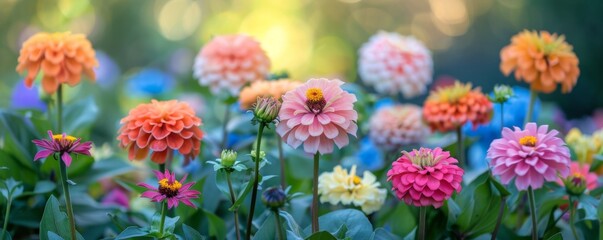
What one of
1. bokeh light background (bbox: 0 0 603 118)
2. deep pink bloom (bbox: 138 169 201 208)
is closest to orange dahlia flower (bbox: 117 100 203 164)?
deep pink bloom (bbox: 138 169 201 208)

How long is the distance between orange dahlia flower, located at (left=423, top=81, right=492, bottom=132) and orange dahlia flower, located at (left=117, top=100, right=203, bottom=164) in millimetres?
450

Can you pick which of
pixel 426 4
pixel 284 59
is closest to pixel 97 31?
pixel 284 59

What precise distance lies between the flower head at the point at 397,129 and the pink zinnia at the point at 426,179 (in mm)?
523

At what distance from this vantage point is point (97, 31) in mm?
3512

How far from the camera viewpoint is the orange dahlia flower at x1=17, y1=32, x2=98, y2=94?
1.13 meters

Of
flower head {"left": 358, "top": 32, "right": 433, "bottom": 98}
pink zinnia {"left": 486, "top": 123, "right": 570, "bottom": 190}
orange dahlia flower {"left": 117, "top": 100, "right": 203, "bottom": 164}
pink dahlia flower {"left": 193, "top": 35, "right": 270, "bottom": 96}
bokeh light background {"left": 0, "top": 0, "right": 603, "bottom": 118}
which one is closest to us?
pink zinnia {"left": 486, "top": 123, "right": 570, "bottom": 190}

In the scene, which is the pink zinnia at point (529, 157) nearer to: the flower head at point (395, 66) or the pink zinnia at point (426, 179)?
the pink zinnia at point (426, 179)

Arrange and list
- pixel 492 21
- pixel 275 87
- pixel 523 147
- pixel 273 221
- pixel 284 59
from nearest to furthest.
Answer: pixel 523 147 < pixel 273 221 < pixel 275 87 < pixel 284 59 < pixel 492 21

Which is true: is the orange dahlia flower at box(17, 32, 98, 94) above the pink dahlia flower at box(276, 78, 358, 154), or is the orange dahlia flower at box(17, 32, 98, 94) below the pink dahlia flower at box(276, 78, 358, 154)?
above

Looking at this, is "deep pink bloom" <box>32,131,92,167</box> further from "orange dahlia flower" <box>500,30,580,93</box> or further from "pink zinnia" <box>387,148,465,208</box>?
"orange dahlia flower" <box>500,30,580,93</box>

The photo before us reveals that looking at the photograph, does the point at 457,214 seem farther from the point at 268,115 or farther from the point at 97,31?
the point at 97,31

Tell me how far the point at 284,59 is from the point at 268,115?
255cm

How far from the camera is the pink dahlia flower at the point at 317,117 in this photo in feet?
2.75

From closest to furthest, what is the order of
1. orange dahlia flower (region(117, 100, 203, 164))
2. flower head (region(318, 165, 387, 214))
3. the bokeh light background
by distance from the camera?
orange dahlia flower (region(117, 100, 203, 164))
flower head (region(318, 165, 387, 214))
the bokeh light background
